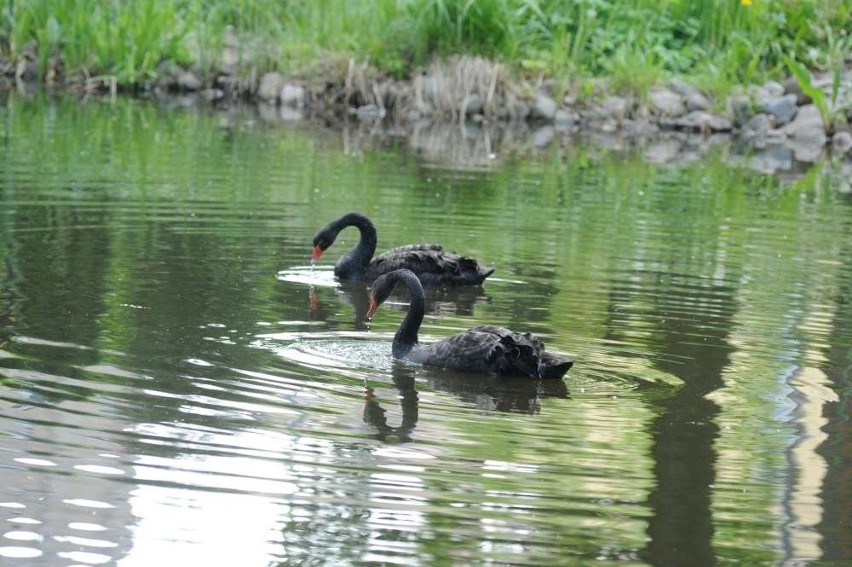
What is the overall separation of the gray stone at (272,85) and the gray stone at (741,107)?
7.98 metres

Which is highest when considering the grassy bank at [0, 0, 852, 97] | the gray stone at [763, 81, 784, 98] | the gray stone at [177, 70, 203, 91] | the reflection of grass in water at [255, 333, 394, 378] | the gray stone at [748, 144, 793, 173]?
the grassy bank at [0, 0, 852, 97]

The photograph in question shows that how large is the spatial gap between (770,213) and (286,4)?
15717 mm

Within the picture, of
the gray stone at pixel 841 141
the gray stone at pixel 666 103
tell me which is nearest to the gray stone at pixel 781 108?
the gray stone at pixel 841 141

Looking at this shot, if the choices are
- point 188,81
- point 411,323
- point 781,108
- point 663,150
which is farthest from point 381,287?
point 188,81

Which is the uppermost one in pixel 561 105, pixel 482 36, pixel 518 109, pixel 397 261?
pixel 482 36

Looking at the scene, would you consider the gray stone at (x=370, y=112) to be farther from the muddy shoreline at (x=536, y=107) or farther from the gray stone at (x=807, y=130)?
the gray stone at (x=807, y=130)

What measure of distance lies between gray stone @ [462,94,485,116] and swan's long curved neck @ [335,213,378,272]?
48.3ft

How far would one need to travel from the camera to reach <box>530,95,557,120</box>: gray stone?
26906 millimetres

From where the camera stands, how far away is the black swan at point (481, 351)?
26.1 feet

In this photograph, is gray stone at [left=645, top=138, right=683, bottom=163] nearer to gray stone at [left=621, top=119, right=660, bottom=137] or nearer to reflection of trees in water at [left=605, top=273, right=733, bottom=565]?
gray stone at [left=621, top=119, right=660, bottom=137]

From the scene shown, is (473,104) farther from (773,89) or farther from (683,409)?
(683,409)

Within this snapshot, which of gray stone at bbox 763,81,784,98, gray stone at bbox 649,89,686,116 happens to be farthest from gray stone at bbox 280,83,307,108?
gray stone at bbox 763,81,784,98

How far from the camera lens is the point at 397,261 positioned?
11492 millimetres

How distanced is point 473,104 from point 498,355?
62.0 ft
